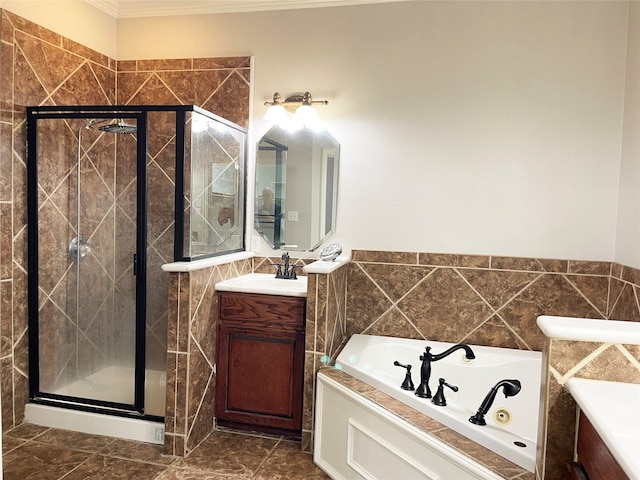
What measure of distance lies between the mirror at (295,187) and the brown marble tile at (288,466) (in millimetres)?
1273

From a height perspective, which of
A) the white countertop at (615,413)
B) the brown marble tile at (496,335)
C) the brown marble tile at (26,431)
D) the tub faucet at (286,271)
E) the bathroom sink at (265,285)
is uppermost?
the tub faucet at (286,271)

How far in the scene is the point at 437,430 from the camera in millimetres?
1904

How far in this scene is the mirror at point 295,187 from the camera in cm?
324

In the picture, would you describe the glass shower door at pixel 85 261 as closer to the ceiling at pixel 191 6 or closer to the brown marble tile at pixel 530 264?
the ceiling at pixel 191 6

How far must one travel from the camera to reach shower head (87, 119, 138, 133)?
280 centimetres

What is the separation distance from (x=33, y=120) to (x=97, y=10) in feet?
3.42

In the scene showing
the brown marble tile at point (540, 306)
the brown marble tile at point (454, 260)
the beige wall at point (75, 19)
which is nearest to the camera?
the beige wall at point (75, 19)

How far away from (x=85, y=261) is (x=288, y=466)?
1716 mm

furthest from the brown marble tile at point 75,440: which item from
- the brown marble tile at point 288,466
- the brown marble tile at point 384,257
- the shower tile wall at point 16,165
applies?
the brown marble tile at point 384,257

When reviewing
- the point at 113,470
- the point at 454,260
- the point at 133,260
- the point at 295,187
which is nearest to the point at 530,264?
the point at 454,260

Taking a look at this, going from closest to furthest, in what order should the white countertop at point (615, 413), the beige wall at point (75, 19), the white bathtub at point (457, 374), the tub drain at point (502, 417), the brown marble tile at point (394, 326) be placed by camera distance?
the white countertop at point (615, 413) < the tub drain at point (502, 417) < the white bathtub at point (457, 374) < the beige wall at point (75, 19) < the brown marble tile at point (394, 326)

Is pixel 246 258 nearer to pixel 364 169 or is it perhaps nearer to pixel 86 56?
pixel 364 169

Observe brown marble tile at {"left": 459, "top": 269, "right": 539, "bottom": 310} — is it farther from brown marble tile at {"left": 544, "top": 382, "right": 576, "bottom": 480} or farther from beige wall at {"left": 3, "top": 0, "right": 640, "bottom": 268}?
brown marble tile at {"left": 544, "top": 382, "right": 576, "bottom": 480}

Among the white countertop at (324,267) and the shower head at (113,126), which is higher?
the shower head at (113,126)
